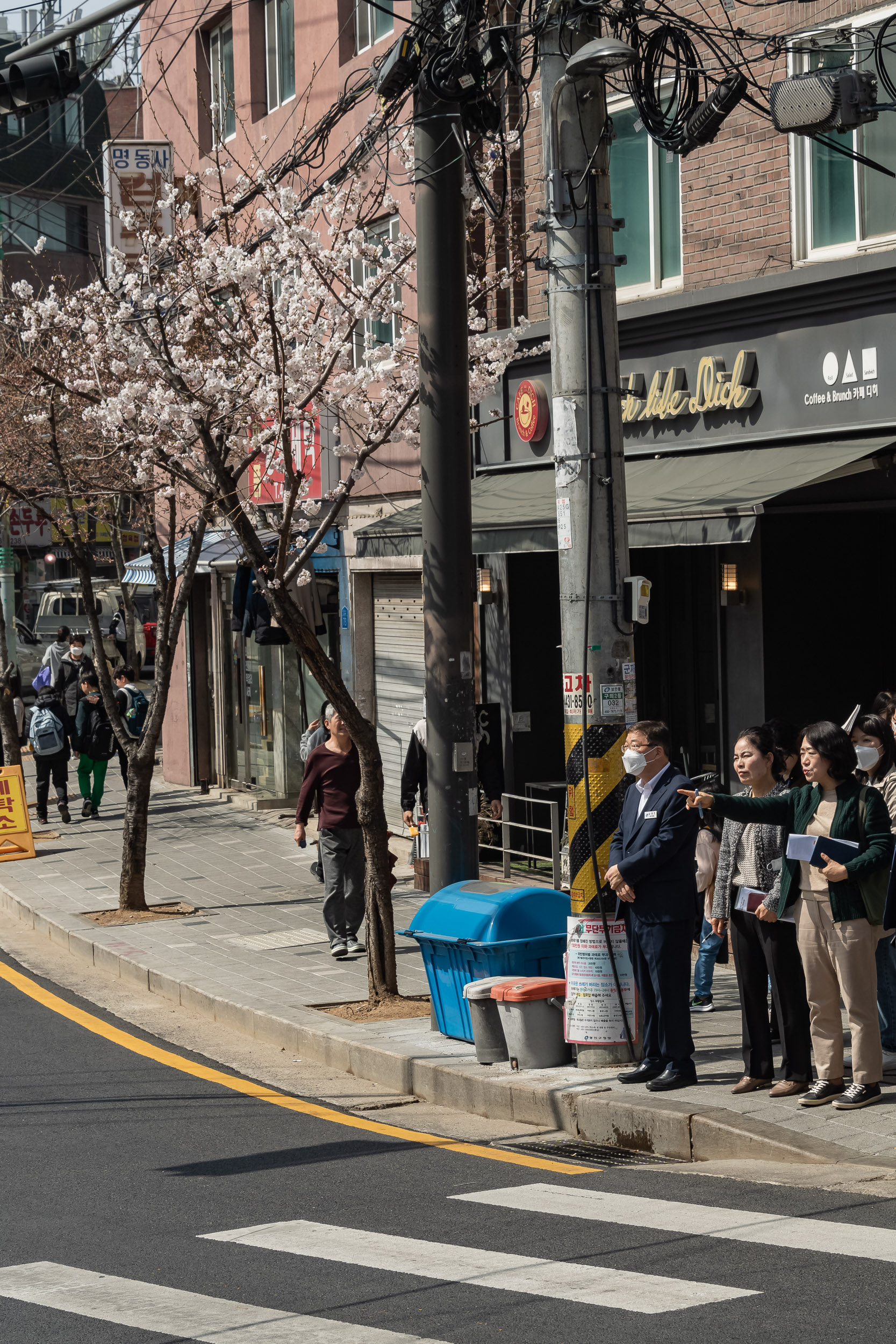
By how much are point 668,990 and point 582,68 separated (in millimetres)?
4620

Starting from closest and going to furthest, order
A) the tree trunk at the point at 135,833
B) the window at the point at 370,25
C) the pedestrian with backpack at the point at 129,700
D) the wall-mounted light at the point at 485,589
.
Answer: the tree trunk at the point at 135,833 → the wall-mounted light at the point at 485,589 → the window at the point at 370,25 → the pedestrian with backpack at the point at 129,700

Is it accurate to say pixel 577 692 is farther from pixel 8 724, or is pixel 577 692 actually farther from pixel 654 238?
pixel 8 724

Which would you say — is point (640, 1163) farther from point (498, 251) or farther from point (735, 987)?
point (498, 251)

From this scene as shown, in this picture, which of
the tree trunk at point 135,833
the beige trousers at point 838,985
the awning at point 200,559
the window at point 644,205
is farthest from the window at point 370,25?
the beige trousers at point 838,985

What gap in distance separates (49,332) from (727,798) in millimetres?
11101

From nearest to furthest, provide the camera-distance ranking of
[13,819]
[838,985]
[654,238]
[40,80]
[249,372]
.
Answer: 1. [838,985]
2. [40,80]
3. [249,372]
4. [654,238]
5. [13,819]

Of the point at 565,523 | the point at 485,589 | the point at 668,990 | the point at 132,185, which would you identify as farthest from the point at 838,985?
the point at 132,185

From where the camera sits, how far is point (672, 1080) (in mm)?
8062

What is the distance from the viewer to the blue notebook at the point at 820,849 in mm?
7613

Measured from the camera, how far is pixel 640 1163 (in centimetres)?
745

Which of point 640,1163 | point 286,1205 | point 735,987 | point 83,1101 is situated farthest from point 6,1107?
point 735,987

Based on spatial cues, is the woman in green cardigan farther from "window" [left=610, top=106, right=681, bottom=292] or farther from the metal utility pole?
"window" [left=610, top=106, right=681, bottom=292]

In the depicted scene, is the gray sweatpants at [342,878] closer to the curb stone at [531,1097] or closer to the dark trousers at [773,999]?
the curb stone at [531,1097]

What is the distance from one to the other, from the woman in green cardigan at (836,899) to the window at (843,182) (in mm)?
5572
